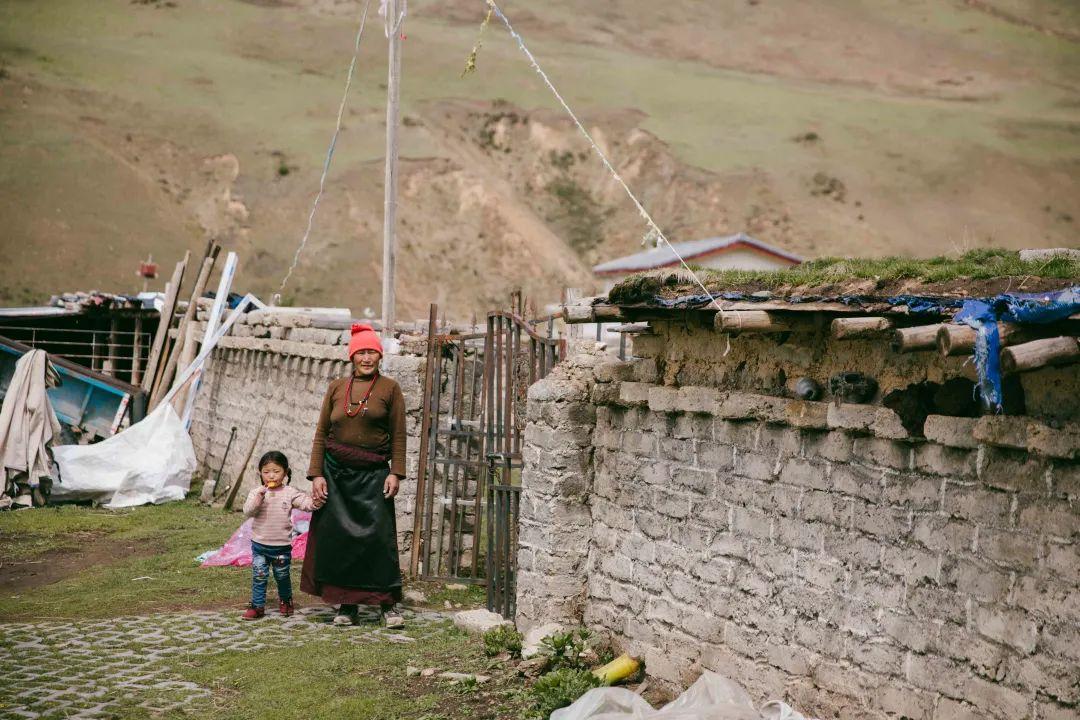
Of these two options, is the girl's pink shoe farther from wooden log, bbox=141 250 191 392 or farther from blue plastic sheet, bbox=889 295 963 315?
wooden log, bbox=141 250 191 392

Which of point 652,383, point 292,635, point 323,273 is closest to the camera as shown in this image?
point 652,383

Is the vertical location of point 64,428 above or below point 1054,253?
below

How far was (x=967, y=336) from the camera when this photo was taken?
3.75 m

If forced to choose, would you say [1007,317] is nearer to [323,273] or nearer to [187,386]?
[187,386]

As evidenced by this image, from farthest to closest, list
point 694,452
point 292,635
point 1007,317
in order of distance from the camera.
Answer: point 292,635
point 694,452
point 1007,317

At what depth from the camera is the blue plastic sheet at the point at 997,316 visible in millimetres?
3662

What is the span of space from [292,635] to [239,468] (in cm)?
678

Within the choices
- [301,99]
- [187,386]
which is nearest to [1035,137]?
[301,99]

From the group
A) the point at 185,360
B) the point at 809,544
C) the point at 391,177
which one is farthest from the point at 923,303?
the point at 185,360

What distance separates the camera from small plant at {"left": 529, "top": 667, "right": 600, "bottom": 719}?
5.53 metres

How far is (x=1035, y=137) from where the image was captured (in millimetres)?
56344

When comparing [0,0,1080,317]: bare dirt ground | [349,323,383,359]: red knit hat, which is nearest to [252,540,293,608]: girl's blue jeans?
[349,323,383,359]: red knit hat

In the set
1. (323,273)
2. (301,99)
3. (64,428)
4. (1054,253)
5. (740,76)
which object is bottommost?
(64,428)

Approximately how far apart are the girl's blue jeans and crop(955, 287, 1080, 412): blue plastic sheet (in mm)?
5289
